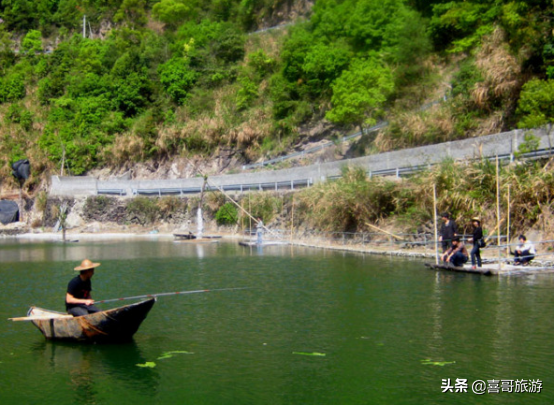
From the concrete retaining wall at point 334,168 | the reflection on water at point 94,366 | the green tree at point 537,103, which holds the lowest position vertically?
the reflection on water at point 94,366

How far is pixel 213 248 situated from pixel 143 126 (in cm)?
3084

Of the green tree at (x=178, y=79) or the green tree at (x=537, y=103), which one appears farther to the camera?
the green tree at (x=178, y=79)

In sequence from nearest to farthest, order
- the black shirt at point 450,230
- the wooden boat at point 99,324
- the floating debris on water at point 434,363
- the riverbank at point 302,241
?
the floating debris on water at point 434,363 < the wooden boat at point 99,324 < the black shirt at point 450,230 < the riverbank at point 302,241

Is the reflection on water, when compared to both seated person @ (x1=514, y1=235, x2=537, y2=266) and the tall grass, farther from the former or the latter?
the tall grass

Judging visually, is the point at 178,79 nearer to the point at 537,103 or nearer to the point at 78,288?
the point at 537,103

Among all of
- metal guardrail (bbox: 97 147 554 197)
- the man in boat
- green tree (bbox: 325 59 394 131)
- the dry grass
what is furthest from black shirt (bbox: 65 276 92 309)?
green tree (bbox: 325 59 394 131)

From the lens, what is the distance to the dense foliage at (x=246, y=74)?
35.0 meters

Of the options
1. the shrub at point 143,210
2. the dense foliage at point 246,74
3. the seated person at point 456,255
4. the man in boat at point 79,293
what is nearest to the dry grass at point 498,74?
the dense foliage at point 246,74

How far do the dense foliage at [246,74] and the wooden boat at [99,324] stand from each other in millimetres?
20035

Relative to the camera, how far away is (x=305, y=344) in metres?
13.3

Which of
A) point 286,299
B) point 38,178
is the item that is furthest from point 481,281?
point 38,178

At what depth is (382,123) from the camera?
47.5 m

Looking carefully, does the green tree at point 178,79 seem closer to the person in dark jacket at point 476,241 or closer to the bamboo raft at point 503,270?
the person in dark jacket at point 476,241

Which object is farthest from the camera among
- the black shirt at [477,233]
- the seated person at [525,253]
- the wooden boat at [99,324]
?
the seated person at [525,253]
